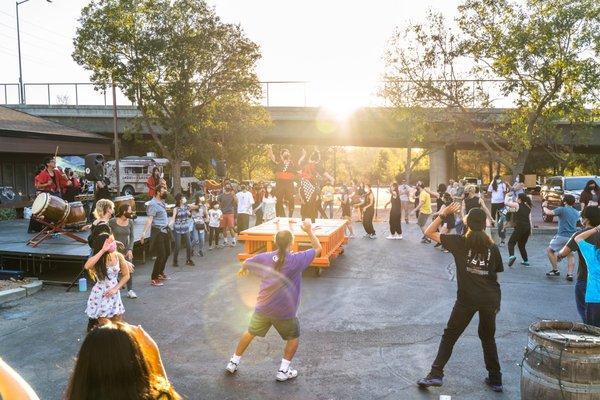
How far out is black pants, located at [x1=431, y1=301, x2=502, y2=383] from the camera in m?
5.59

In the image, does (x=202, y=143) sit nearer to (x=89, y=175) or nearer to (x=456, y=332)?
(x=89, y=175)

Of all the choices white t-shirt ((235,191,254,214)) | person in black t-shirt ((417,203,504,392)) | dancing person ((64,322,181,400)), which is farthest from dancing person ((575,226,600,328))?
white t-shirt ((235,191,254,214))

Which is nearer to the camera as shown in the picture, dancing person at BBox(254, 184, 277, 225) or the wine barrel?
the wine barrel

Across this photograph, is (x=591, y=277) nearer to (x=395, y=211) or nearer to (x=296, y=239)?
(x=296, y=239)

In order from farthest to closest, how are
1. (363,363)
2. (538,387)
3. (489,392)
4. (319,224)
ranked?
1. (319,224)
2. (363,363)
3. (489,392)
4. (538,387)

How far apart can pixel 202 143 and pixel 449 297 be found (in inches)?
863

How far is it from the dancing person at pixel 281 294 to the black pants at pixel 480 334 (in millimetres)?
1630

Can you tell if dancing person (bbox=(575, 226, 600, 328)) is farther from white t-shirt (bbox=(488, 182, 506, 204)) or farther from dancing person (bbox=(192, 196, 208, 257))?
white t-shirt (bbox=(488, 182, 506, 204))

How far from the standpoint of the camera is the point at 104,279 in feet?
22.4

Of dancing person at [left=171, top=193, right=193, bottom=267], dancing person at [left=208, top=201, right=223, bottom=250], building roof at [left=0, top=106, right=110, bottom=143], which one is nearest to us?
dancing person at [left=171, top=193, right=193, bottom=267]

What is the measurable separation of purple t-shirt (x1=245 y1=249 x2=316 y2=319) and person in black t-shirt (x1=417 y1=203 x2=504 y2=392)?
1.69m

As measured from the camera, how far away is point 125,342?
191 centimetres

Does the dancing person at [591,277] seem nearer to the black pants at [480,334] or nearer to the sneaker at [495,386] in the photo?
the black pants at [480,334]

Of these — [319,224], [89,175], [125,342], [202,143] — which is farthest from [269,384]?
[202,143]
